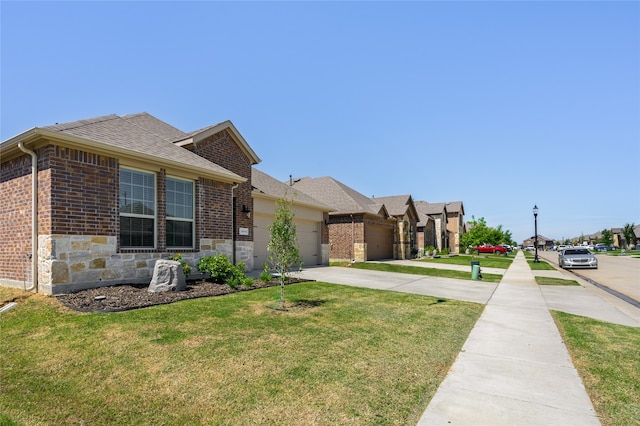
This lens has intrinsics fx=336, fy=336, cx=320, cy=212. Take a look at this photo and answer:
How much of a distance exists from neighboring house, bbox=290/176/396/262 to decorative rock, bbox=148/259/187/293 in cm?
1471

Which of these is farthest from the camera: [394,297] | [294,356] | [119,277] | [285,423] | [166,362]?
[394,297]

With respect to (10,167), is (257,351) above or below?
below

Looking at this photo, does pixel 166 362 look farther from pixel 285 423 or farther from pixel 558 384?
pixel 558 384

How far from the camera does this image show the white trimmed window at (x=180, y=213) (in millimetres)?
10711

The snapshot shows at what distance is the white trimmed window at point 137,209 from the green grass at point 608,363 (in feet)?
33.9

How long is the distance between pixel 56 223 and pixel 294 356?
6719mm

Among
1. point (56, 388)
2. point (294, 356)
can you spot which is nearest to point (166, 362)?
point (56, 388)

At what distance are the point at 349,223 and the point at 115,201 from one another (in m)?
17.8

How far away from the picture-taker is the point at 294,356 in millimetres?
4891

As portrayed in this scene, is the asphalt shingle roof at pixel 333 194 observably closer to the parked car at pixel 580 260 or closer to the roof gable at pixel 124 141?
the roof gable at pixel 124 141

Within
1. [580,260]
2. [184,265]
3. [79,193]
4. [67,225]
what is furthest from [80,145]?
[580,260]

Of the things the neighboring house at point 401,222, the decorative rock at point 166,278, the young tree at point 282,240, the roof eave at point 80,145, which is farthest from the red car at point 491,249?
the roof eave at point 80,145

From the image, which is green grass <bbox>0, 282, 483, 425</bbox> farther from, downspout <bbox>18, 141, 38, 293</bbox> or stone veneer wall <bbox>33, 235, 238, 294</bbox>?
downspout <bbox>18, 141, 38, 293</bbox>

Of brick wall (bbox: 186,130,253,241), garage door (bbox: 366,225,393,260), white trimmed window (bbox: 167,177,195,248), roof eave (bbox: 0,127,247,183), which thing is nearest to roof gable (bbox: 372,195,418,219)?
garage door (bbox: 366,225,393,260)
